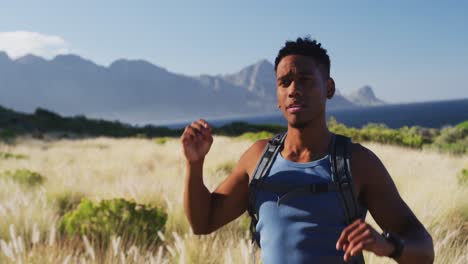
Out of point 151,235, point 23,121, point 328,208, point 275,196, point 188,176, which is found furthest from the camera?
point 23,121

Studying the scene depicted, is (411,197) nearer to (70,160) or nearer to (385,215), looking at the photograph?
(385,215)

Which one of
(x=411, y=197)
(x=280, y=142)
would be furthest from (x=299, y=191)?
(x=411, y=197)

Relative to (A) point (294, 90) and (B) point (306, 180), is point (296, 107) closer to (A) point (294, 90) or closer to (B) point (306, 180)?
(A) point (294, 90)

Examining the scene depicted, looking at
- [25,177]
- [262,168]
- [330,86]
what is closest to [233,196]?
[262,168]

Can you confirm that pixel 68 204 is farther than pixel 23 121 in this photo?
No

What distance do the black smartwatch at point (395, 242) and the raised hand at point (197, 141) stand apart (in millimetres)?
850

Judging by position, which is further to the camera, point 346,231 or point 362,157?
point 362,157

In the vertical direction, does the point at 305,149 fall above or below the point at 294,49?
below

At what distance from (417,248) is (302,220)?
1.46 feet

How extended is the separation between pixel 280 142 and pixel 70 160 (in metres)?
14.1

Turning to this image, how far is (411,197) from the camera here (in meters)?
6.31

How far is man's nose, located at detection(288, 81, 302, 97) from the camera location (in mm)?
1945

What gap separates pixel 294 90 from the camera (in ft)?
6.39

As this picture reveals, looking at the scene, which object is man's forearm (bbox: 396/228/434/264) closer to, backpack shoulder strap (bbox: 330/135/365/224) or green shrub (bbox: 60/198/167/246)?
backpack shoulder strap (bbox: 330/135/365/224)
